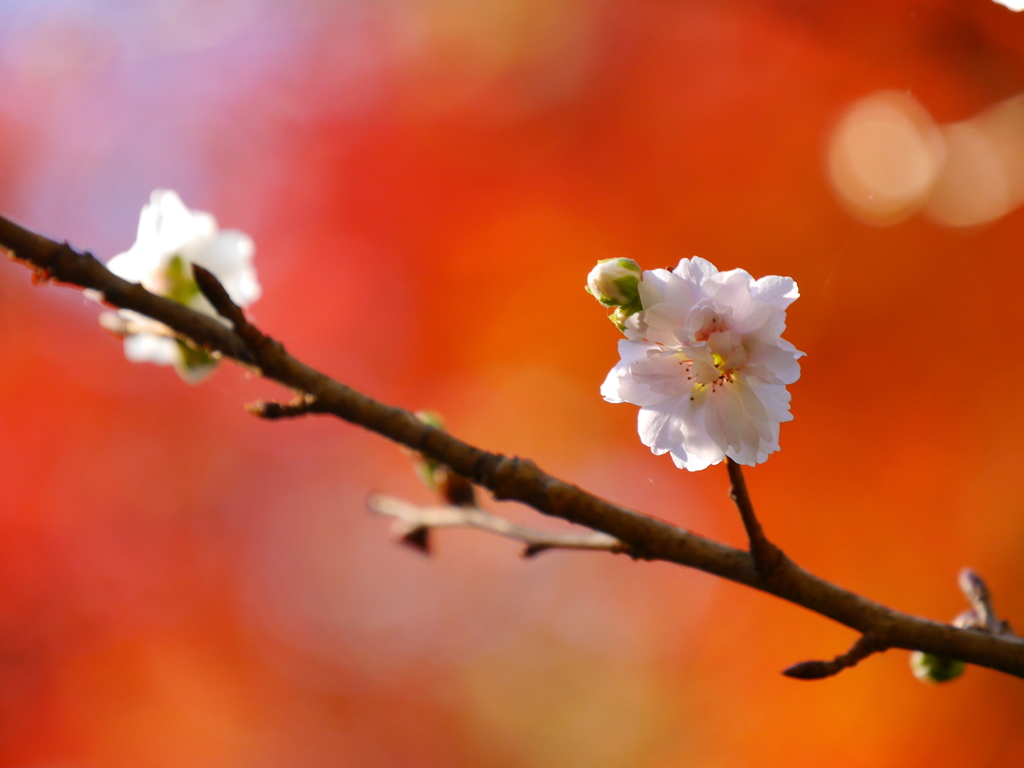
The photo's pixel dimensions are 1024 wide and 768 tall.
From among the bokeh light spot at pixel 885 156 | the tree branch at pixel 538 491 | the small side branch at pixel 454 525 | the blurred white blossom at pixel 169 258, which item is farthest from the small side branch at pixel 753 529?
the bokeh light spot at pixel 885 156

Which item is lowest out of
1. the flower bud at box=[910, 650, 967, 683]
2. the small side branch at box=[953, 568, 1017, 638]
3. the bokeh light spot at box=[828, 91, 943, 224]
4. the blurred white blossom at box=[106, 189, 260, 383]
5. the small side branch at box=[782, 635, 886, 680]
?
the small side branch at box=[782, 635, 886, 680]

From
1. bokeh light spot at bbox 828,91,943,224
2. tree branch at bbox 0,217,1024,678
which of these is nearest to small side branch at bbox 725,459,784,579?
tree branch at bbox 0,217,1024,678

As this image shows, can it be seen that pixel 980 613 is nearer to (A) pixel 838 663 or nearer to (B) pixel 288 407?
(A) pixel 838 663

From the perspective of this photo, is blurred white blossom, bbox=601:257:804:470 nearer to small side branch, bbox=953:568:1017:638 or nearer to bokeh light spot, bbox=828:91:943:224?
small side branch, bbox=953:568:1017:638

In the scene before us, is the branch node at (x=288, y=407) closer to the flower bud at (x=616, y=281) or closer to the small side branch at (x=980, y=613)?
the flower bud at (x=616, y=281)

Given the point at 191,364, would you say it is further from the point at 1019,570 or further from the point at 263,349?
the point at 1019,570

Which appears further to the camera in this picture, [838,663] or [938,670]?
[938,670]

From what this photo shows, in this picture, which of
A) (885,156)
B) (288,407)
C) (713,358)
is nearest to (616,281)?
(713,358)
